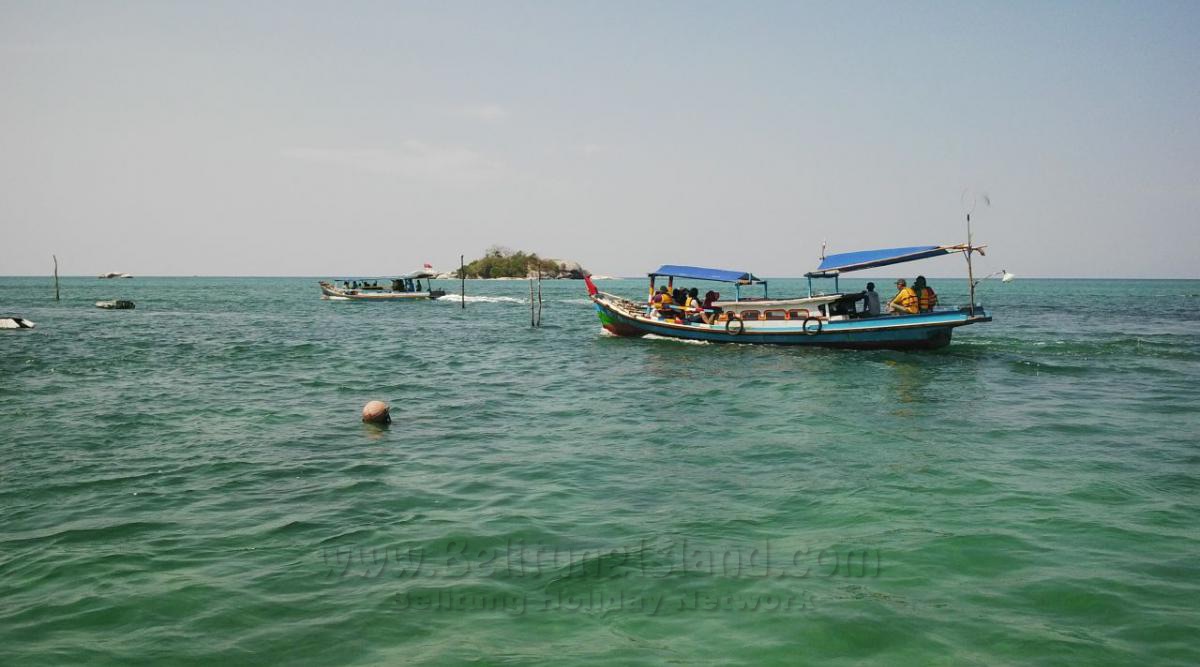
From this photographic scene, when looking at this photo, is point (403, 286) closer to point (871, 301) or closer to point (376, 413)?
point (871, 301)

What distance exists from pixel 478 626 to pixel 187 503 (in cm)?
522

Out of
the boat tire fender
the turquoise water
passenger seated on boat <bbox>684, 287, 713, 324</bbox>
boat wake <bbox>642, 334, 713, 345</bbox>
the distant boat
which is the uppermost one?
the distant boat

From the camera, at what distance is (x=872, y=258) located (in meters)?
27.3

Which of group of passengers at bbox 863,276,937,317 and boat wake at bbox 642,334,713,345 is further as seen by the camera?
boat wake at bbox 642,334,713,345

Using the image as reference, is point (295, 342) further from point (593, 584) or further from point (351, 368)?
point (593, 584)

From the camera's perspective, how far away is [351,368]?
2364 centimetres

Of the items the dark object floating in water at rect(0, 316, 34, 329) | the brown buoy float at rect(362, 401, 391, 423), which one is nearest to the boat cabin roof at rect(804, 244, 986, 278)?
the brown buoy float at rect(362, 401, 391, 423)

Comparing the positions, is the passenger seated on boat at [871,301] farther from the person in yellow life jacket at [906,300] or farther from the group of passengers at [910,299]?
the person in yellow life jacket at [906,300]

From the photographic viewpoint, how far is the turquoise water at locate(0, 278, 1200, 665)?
19.3ft

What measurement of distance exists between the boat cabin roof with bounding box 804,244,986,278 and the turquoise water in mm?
8189

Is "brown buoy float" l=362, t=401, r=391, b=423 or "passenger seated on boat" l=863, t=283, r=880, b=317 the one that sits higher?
"passenger seated on boat" l=863, t=283, r=880, b=317

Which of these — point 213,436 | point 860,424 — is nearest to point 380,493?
point 213,436

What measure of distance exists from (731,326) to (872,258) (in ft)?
19.0

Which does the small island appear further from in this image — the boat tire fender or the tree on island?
the boat tire fender
